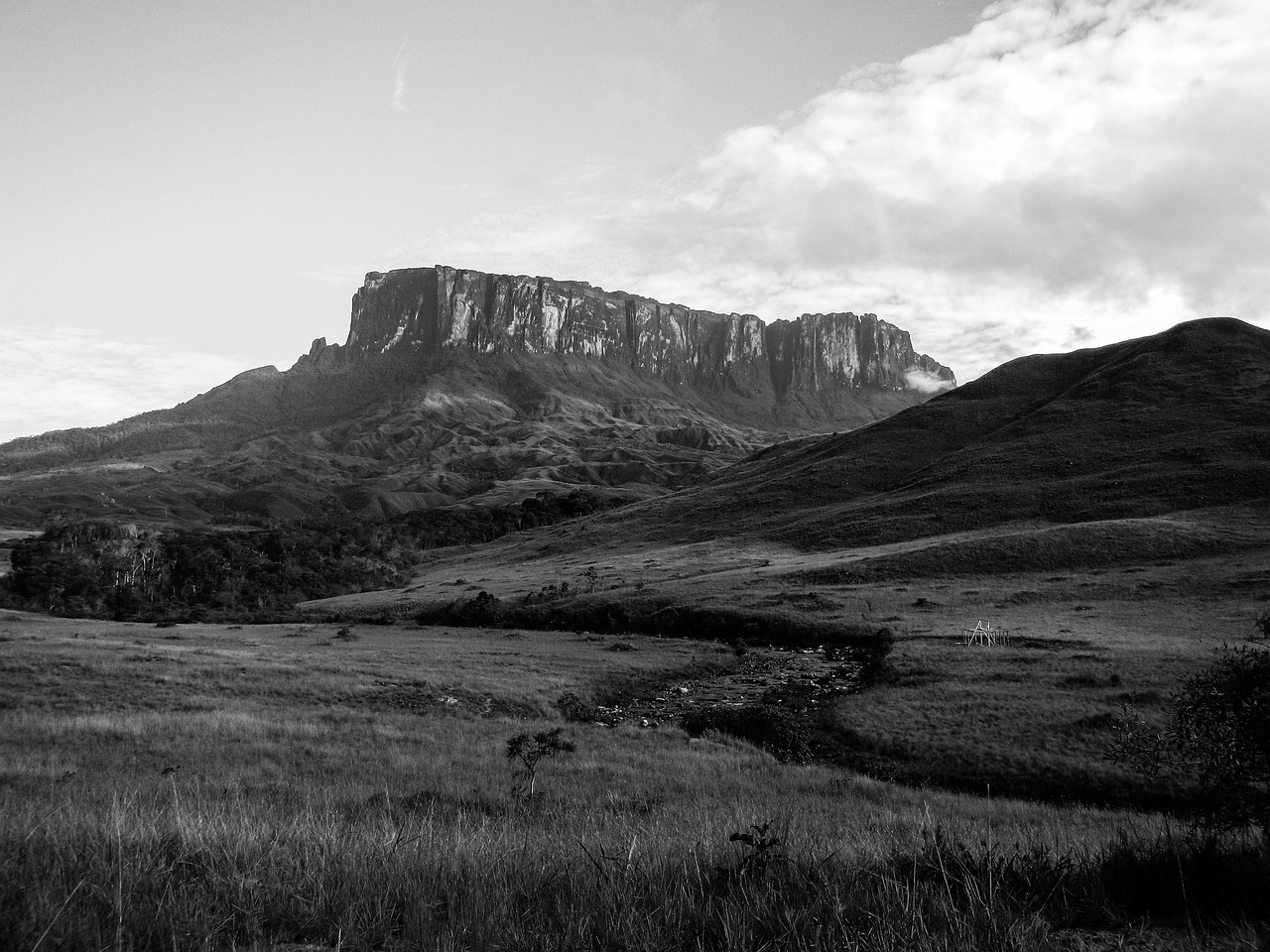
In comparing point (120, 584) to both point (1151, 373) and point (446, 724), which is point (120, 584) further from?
point (1151, 373)

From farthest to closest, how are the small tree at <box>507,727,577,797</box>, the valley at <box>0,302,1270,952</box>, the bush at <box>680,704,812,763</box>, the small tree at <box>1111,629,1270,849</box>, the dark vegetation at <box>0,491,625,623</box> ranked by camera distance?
the dark vegetation at <box>0,491,625,623</box> < the bush at <box>680,704,812,763</box> < the small tree at <box>507,727,577,797</box> < the small tree at <box>1111,629,1270,849</box> < the valley at <box>0,302,1270,952</box>

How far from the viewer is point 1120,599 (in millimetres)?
48344

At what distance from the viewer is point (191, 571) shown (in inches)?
4090

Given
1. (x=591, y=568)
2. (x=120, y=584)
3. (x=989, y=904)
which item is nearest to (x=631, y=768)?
(x=989, y=904)

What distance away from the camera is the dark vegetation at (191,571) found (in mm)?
86938

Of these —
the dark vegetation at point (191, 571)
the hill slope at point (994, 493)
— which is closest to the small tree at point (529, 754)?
the hill slope at point (994, 493)

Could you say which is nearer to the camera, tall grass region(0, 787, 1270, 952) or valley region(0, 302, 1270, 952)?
tall grass region(0, 787, 1270, 952)

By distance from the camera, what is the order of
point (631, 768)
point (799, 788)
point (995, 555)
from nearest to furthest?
point (799, 788) < point (631, 768) < point (995, 555)

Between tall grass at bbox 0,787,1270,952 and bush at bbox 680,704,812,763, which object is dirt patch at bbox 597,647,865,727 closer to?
bush at bbox 680,704,812,763

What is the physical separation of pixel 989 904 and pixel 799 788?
14.8 metres

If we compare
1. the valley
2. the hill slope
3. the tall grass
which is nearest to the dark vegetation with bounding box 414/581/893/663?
the valley

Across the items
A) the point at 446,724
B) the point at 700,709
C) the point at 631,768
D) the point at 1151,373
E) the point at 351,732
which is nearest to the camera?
the point at 631,768

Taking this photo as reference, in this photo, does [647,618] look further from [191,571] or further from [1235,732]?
[191,571]

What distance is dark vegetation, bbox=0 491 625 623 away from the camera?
8694cm
